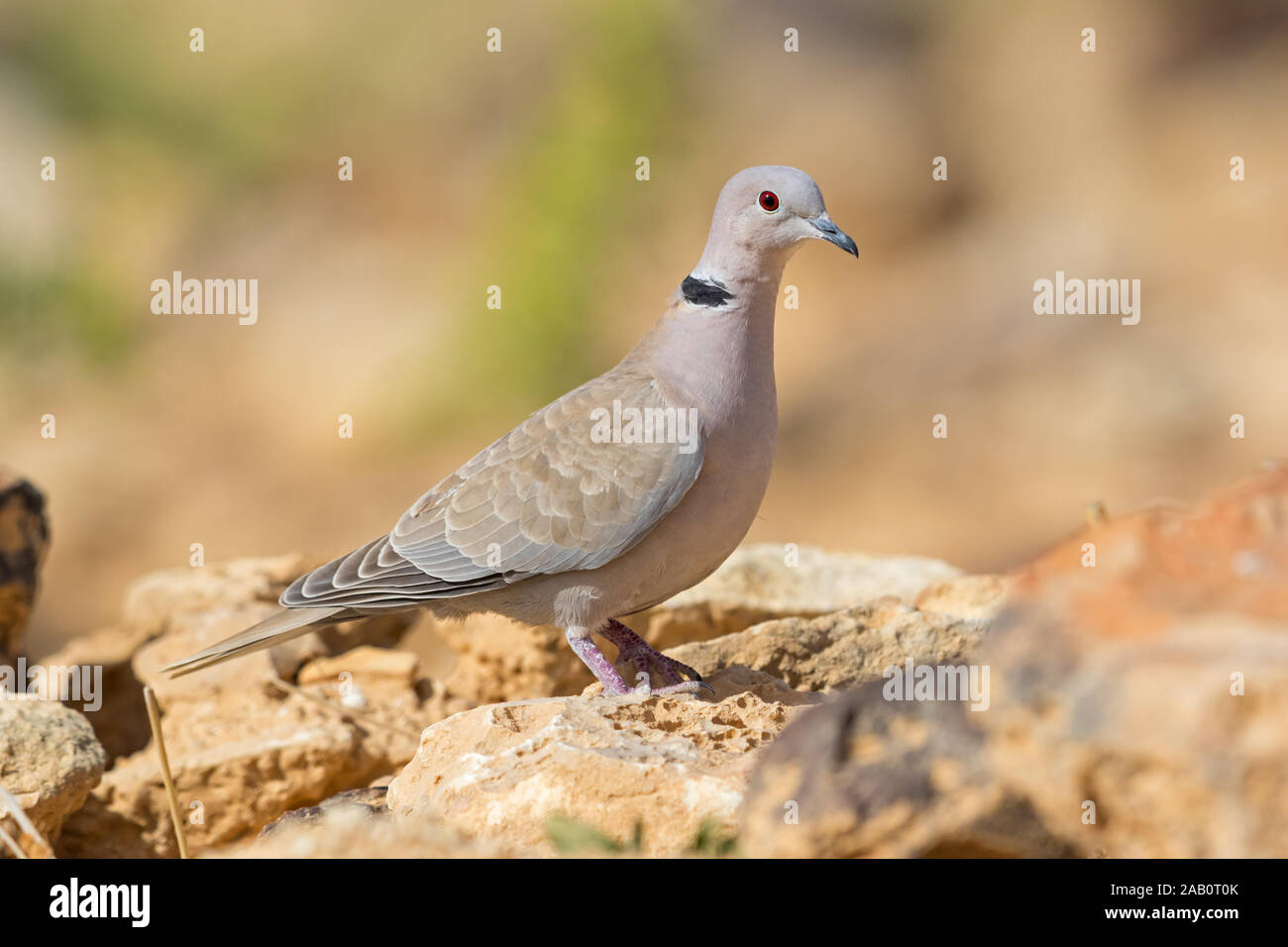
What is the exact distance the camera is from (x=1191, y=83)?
17172 mm

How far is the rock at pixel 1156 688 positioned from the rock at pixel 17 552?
5.32 meters

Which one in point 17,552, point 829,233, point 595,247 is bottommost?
point 17,552

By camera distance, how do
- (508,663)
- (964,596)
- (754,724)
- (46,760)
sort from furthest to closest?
(508,663)
(964,596)
(46,760)
(754,724)

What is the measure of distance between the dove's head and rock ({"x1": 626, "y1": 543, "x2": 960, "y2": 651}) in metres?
1.94

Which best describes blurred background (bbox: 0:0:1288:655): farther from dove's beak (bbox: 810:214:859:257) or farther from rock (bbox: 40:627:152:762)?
dove's beak (bbox: 810:214:859:257)

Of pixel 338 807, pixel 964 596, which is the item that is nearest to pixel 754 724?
pixel 338 807

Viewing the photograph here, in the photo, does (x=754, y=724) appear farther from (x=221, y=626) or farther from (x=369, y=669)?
(x=221, y=626)

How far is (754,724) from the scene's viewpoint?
12.8 feet

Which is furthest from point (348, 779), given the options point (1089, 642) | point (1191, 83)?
point (1191, 83)

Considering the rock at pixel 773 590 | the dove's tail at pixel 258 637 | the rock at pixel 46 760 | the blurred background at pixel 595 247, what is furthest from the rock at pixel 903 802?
the blurred background at pixel 595 247

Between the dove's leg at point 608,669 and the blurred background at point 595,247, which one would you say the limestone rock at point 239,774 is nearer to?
the dove's leg at point 608,669

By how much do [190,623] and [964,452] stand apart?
1019 cm

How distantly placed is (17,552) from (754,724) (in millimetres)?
4168

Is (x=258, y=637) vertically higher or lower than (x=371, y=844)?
higher
